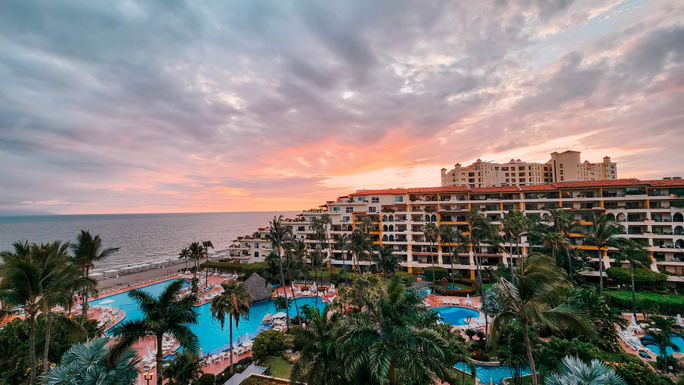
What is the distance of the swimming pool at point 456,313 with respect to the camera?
38.4m

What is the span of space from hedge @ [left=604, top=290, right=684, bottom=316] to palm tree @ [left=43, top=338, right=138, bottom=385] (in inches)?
2002

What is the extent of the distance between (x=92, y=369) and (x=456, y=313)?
39942mm

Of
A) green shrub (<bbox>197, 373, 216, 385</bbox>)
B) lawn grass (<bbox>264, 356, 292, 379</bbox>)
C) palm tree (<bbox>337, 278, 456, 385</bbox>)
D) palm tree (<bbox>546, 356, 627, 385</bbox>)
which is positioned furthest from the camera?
lawn grass (<bbox>264, 356, 292, 379</bbox>)

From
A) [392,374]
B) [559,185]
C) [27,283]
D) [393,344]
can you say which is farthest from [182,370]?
[559,185]

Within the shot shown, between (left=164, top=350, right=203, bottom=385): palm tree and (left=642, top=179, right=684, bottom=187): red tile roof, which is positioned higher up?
(left=642, top=179, right=684, bottom=187): red tile roof

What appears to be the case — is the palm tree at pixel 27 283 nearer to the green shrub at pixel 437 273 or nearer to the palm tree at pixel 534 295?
the palm tree at pixel 534 295

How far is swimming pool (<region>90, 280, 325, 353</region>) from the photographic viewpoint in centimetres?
3525

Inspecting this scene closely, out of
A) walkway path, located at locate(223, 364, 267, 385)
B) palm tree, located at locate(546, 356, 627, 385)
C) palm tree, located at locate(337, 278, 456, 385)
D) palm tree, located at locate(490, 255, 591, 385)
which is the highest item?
palm tree, located at locate(490, 255, 591, 385)

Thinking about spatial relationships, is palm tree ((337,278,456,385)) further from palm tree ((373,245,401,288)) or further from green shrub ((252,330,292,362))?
palm tree ((373,245,401,288))

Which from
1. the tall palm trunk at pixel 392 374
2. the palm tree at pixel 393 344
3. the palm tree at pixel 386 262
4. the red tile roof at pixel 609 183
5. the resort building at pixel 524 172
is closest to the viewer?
the palm tree at pixel 393 344

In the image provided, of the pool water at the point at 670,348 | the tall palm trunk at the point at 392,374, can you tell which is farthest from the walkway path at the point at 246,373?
the pool water at the point at 670,348

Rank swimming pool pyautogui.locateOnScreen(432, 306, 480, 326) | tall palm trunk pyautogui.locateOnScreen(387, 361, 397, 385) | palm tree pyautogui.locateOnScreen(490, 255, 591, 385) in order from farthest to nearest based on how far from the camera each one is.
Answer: swimming pool pyautogui.locateOnScreen(432, 306, 480, 326) < tall palm trunk pyautogui.locateOnScreen(387, 361, 397, 385) < palm tree pyautogui.locateOnScreen(490, 255, 591, 385)

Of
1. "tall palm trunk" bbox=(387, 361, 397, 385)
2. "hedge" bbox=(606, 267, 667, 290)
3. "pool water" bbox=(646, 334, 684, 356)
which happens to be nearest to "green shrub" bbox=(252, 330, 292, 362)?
"tall palm trunk" bbox=(387, 361, 397, 385)

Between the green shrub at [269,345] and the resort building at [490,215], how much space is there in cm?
2757
